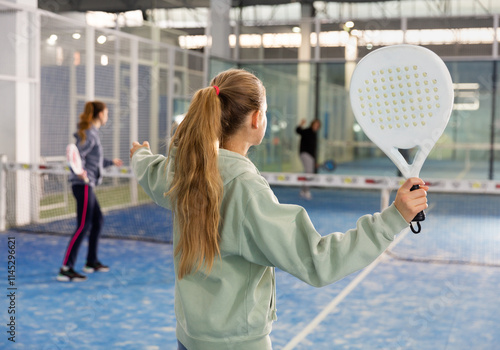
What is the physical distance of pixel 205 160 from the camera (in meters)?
1.69

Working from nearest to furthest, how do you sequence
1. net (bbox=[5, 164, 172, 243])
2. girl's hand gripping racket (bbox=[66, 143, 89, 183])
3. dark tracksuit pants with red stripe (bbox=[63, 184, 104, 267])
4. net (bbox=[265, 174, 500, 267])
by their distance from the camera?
1. girl's hand gripping racket (bbox=[66, 143, 89, 183])
2. dark tracksuit pants with red stripe (bbox=[63, 184, 104, 267])
3. net (bbox=[265, 174, 500, 267])
4. net (bbox=[5, 164, 172, 243])

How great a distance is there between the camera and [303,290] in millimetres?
5688

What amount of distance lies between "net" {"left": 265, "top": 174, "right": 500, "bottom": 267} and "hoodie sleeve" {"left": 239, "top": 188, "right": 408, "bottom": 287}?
5.08 m

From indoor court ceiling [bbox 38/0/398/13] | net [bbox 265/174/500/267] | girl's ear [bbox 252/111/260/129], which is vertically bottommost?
net [bbox 265/174/500/267]

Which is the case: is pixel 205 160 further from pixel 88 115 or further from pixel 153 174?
pixel 88 115

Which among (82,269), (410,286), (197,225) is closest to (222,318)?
(197,225)

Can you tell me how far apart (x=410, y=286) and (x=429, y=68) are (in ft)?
15.1

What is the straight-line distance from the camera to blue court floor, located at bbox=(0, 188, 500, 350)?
4.27 meters

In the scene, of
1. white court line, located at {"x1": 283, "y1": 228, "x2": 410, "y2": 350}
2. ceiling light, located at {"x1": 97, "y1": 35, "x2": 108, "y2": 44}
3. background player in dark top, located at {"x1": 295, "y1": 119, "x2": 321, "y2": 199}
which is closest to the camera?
white court line, located at {"x1": 283, "y1": 228, "x2": 410, "y2": 350}

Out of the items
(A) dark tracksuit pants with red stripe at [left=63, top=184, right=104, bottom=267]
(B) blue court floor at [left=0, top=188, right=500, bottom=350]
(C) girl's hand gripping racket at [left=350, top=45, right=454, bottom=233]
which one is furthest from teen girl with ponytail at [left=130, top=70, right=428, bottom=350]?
(A) dark tracksuit pants with red stripe at [left=63, top=184, right=104, bottom=267]

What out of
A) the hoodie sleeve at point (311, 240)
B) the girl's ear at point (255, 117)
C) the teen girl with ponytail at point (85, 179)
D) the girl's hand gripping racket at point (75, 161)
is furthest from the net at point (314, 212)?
the hoodie sleeve at point (311, 240)

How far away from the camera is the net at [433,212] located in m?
7.07

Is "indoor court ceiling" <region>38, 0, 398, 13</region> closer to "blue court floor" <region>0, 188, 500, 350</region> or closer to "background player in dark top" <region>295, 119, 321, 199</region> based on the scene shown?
"background player in dark top" <region>295, 119, 321, 199</region>

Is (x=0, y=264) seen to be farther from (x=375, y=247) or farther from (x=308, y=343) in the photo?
(x=375, y=247)
